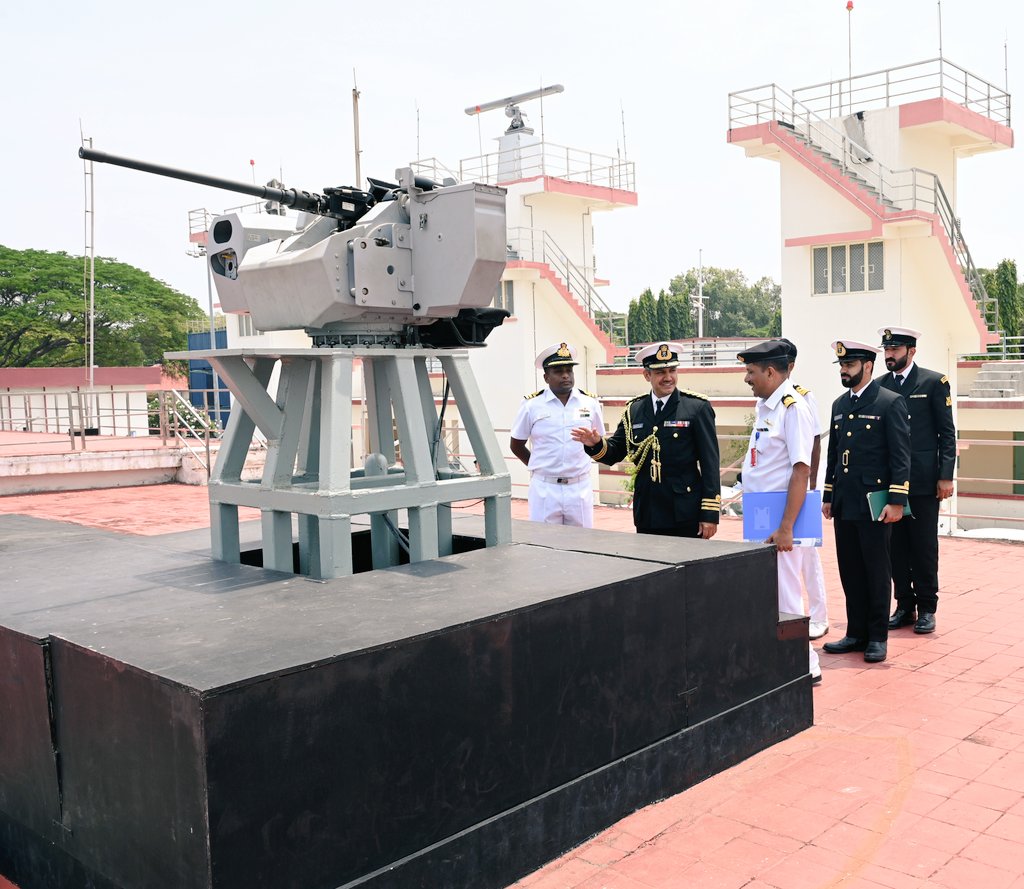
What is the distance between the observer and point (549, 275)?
82.1 ft

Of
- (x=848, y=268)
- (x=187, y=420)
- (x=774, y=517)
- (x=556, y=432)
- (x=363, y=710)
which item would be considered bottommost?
(x=363, y=710)

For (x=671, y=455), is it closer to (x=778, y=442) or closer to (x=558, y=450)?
(x=778, y=442)

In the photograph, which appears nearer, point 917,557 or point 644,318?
point 917,557

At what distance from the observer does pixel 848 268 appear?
20.2m

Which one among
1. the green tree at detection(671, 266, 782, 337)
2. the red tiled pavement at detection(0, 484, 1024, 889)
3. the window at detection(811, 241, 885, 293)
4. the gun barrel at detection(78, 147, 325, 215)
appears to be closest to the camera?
the red tiled pavement at detection(0, 484, 1024, 889)

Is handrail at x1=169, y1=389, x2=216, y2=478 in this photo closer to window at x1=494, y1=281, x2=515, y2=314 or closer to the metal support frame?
window at x1=494, y1=281, x2=515, y2=314

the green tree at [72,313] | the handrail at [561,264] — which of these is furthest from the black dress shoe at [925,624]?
the green tree at [72,313]

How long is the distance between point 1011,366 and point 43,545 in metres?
26.3

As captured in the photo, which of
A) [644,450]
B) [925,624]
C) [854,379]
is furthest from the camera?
[925,624]

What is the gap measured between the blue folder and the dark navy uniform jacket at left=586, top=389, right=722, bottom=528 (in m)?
0.17

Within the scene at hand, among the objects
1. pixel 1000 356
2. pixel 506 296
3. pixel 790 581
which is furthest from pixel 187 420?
pixel 1000 356

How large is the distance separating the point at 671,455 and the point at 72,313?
41.3m

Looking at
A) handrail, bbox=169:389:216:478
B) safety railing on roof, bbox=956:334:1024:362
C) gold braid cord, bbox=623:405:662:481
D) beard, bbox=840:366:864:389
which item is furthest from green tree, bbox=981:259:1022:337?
gold braid cord, bbox=623:405:662:481

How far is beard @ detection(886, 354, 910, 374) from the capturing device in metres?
6.26
